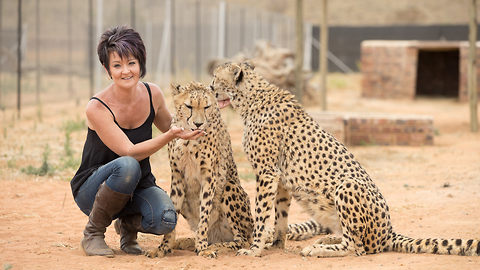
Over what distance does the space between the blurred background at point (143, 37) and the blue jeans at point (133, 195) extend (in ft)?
19.8

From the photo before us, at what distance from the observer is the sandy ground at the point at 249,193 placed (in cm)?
279

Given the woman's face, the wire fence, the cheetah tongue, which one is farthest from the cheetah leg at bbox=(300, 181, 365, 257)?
the wire fence

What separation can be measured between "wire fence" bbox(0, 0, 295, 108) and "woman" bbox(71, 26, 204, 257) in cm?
583

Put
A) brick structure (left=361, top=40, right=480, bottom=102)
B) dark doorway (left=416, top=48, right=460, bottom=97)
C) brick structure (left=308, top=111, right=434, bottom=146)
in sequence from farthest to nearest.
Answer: dark doorway (left=416, top=48, right=460, bottom=97) < brick structure (left=361, top=40, right=480, bottom=102) < brick structure (left=308, top=111, right=434, bottom=146)

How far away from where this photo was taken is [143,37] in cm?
1320

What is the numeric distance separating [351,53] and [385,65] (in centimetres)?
657

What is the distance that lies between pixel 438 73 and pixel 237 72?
47.5 ft

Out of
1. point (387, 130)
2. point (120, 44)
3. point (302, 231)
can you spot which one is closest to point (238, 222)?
point (302, 231)

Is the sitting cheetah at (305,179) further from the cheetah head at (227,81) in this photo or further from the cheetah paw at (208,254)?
the cheetah paw at (208,254)

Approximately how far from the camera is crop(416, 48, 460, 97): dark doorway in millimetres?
15812

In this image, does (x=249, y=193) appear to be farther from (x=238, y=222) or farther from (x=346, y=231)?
(x=346, y=231)

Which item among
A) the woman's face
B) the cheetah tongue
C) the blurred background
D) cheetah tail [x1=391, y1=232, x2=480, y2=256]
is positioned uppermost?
the blurred background

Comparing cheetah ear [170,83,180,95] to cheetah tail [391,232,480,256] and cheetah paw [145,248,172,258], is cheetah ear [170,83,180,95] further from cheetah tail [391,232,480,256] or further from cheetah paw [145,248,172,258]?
cheetah tail [391,232,480,256]

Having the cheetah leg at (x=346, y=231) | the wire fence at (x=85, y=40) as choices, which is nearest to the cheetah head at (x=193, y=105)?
the cheetah leg at (x=346, y=231)
